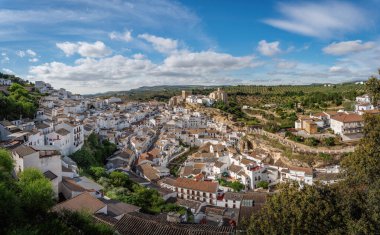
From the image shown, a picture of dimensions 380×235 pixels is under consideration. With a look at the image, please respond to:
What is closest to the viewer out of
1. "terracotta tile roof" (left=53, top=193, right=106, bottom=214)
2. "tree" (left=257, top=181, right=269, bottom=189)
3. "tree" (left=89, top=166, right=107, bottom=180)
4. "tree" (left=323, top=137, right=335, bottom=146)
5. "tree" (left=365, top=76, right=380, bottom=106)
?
"tree" (left=365, top=76, right=380, bottom=106)

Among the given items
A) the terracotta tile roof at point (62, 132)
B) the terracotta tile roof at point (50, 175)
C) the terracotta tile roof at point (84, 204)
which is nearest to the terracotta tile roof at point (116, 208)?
the terracotta tile roof at point (84, 204)

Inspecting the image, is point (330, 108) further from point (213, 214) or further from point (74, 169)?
point (74, 169)

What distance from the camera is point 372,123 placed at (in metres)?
14.7

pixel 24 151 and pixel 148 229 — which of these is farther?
pixel 24 151

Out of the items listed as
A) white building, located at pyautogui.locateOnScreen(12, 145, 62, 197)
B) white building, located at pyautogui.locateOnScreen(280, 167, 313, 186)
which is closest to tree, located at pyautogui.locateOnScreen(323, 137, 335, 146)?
white building, located at pyautogui.locateOnScreen(280, 167, 313, 186)

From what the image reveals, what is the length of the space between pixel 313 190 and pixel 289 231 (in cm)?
171

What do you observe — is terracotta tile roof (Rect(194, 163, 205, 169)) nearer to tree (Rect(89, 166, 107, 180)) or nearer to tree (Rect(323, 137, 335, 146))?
tree (Rect(89, 166, 107, 180))

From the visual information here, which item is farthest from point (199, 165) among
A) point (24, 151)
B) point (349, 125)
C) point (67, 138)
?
point (24, 151)

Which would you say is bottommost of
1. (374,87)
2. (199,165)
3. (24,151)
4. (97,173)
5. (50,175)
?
(199,165)

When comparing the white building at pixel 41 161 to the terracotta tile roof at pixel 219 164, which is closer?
the white building at pixel 41 161

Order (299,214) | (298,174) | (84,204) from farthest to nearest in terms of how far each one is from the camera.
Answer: (298,174) → (84,204) → (299,214)

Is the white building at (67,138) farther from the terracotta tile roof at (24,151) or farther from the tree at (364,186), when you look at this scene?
the tree at (364,186)

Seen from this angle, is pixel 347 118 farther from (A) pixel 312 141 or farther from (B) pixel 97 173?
(B) pixel 97 173

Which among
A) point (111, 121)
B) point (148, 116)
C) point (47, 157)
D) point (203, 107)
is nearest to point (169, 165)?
point (111, 121)
